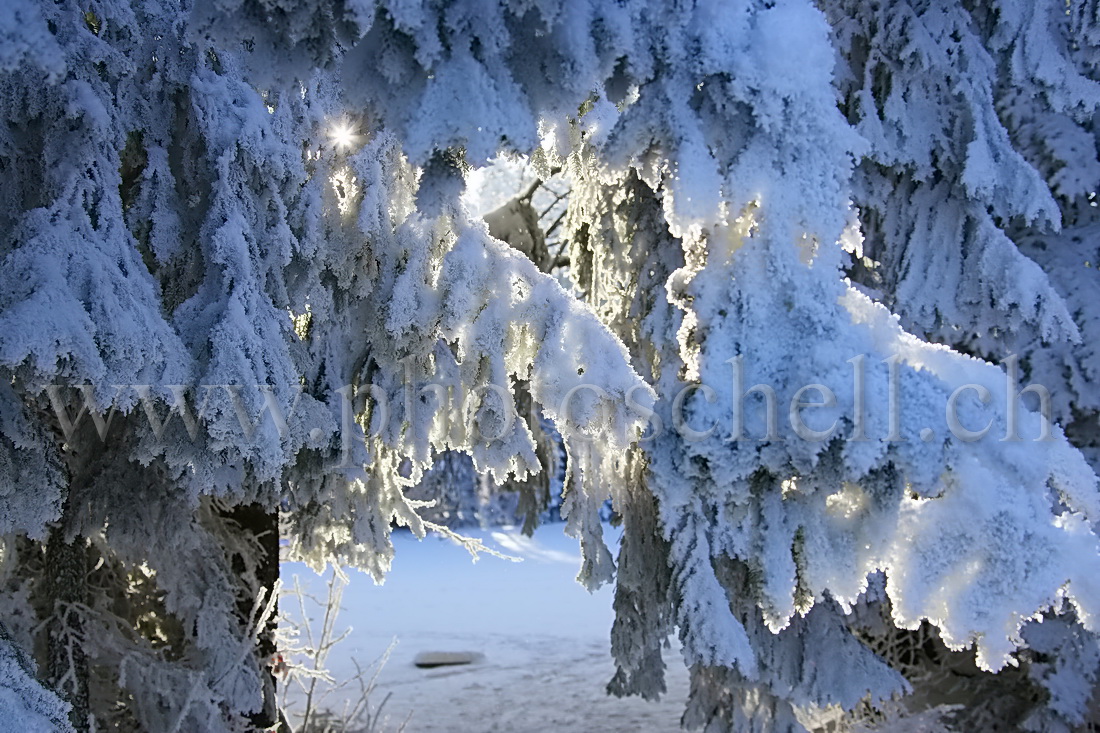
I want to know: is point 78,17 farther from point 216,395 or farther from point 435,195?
point 435,195

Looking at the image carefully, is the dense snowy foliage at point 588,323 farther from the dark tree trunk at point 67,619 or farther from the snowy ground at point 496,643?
the snowy ground at point 496,643

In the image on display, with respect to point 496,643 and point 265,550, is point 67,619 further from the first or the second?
point 496,643

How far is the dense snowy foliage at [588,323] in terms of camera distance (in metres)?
1.70

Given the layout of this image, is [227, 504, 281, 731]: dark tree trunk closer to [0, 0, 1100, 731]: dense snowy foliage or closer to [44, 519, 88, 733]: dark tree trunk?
[0, 0, 1100, 731]: dense snowy foliage

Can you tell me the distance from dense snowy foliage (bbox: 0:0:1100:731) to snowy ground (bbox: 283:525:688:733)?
2805 mm

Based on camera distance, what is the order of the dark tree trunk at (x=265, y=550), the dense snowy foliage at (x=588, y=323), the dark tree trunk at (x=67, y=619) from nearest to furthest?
the dense snowy foliage at (x=588, y=323)
the dark tree trunk at (x=67, y=619)
the dark tree trunk at (x=265, y=550)

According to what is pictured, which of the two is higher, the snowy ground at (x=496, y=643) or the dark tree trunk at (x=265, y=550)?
the dark tree trunk at (x=265, y=550)

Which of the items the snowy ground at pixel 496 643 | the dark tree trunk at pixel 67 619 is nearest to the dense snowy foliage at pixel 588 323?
the dark tree trunk at pixel 67 619

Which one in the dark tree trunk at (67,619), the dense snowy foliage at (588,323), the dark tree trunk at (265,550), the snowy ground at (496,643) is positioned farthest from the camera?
the snowy ground at (496,643)

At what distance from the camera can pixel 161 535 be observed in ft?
12.4

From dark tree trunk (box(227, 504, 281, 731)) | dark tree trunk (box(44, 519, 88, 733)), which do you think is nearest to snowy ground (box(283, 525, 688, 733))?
dark tree trunk (box(227, 504, 281, 731))

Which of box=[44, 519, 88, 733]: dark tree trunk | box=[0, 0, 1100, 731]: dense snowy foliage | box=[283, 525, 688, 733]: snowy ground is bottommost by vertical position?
box=[283, 525, 688, 733]: snowy ground

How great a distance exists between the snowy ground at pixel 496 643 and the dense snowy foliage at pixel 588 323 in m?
2.81

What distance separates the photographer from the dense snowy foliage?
5.57 ft
